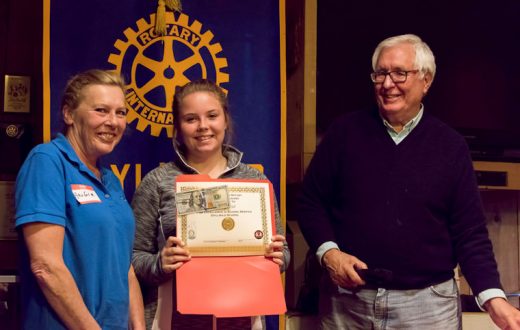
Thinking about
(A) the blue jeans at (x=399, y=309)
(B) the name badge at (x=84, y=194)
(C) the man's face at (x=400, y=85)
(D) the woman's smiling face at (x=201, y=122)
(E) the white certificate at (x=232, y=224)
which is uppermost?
(C) the man's face at (x=400, y=85)

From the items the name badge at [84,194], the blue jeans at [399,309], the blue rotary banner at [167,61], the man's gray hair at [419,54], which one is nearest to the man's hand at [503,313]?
the blue jeans at [399,309]

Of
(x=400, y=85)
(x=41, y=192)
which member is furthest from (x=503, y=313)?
(x=41, y=192)

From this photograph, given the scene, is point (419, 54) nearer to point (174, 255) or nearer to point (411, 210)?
point (411, 210)

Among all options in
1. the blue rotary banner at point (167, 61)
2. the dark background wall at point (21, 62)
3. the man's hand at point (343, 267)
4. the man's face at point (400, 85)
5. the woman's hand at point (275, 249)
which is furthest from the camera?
the dark background wall at point (21, 62)

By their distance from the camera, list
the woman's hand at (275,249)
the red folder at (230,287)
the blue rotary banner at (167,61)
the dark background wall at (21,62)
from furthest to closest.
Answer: the dark background wall at (21,62) → the blue rotary banner at (167,61) → the woman's hand at (275,249) → the red folder at (230,287)

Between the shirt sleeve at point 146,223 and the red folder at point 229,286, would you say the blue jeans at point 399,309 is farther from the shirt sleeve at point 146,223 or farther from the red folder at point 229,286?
the shirt sleeve at point 146,223

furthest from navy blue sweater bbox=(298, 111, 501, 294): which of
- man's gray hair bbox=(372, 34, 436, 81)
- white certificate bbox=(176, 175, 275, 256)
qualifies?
white certificate bbox=(176, 175, 275, 256)

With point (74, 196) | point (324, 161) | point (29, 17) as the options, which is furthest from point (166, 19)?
point (74, 196)

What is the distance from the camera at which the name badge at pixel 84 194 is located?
60.0 inches

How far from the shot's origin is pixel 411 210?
1.89 metres

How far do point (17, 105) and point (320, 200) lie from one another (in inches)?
54.3

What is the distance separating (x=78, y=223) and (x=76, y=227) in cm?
1

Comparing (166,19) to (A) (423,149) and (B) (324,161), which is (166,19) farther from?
(A) (423,149)

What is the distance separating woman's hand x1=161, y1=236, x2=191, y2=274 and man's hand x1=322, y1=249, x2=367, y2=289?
1.65 feet
